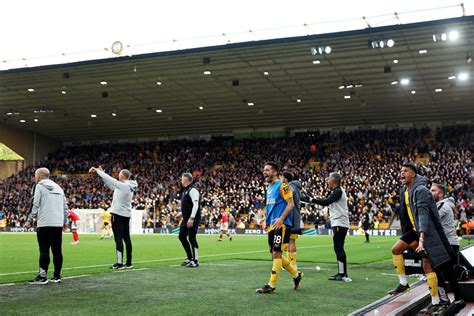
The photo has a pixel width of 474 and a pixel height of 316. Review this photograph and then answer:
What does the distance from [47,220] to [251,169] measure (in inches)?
1491

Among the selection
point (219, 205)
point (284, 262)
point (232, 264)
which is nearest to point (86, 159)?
point (219, 205)

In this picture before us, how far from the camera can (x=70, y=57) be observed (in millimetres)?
32781

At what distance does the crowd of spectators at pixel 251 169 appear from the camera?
125 feet

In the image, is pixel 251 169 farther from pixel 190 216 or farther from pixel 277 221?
pixel 277 221

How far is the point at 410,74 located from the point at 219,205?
1653 centimetres

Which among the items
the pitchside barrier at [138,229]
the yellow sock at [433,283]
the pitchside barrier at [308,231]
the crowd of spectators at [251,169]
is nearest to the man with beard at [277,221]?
the yellow sock at [433,283]

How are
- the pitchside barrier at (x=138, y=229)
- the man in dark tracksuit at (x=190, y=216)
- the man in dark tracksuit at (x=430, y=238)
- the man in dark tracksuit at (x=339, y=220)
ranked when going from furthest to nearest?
the pitchside barrier at (x=138, y=229) < the man in dark tracksuit at (x=190, y=216) < the man in dark tracksuit at (x=339, y=220) < the man in dark tracksuit at (x=430, y=238)

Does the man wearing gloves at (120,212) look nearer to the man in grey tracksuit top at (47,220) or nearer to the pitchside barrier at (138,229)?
the man in grey tracksuit top at (47,220)

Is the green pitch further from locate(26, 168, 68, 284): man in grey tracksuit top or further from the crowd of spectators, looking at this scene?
the crowd of spectators

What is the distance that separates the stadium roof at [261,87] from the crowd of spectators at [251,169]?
1813mm

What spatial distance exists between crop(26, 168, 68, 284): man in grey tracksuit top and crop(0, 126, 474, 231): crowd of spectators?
26994 mm

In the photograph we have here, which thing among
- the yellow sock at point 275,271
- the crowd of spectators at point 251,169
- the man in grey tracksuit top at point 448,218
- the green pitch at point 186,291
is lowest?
the green pitch at point 186,291

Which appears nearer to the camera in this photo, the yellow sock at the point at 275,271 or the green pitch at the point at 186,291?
the green pitch at the point at 186,291

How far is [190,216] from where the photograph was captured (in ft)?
39.0
